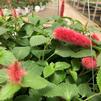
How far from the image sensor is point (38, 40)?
0.56 m

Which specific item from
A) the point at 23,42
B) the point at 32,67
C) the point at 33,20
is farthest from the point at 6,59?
the point at 33,20

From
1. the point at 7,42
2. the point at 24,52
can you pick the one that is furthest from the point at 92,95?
the point at 7,42

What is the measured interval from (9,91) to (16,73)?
0.03 metres

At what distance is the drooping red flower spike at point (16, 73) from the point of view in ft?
1.14

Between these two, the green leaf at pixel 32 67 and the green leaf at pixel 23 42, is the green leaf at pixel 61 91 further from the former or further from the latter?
the green leaf at pixel 23 42

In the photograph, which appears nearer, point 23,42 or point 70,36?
point 70,36

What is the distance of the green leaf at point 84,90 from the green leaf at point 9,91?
5.4 inches

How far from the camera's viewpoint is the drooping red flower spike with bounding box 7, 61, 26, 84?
0.35 m

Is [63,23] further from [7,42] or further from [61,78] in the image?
[61,78]

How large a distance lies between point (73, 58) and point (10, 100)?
0.60 feet

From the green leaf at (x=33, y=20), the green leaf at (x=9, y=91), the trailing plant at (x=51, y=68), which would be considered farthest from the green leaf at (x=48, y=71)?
the green leaf at (x=33, y=20)

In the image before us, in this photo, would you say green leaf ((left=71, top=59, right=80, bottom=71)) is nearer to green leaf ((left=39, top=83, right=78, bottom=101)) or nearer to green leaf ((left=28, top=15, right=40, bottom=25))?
green leaf ((left=39, top=83, right=78, bottom=101))

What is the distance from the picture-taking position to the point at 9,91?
36 cm

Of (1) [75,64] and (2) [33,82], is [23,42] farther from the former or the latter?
(2) [33,82]
